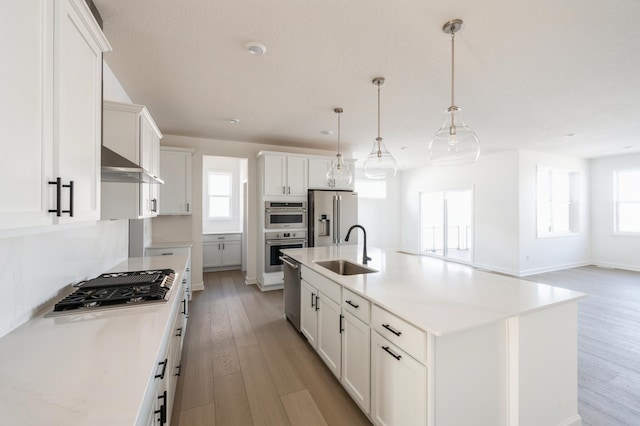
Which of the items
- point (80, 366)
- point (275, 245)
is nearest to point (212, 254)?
point (275, 245)

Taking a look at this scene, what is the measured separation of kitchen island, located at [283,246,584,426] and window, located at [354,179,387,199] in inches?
245

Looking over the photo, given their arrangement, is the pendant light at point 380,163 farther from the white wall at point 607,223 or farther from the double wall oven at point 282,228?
the white wall at point 607,223

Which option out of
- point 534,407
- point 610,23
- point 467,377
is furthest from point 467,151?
point 534,407

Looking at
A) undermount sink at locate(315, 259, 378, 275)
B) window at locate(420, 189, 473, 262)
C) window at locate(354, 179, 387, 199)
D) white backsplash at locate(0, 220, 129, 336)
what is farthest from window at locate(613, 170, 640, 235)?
white backsplash at locate(0, 220, 129, 336)

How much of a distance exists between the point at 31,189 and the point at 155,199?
2.23m

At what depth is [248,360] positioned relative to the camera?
2541 millimetres

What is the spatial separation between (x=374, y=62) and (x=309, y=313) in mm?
2455

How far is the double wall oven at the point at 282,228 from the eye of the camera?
4719 mm

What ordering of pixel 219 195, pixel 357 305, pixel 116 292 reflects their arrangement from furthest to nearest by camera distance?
pixel 219 195 < pixel 357 305 < pixel 116 292

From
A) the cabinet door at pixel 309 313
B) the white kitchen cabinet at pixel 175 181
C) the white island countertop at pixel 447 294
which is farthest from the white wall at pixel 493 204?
the white kitchen cabinet at pixel 175 181

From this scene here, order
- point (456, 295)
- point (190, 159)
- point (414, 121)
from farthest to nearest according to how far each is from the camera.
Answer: point (190, 159), point (414, 121), point (456, 295)

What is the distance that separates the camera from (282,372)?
2.35 metres

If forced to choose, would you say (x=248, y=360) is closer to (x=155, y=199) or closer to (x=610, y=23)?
(x=155, y=199)

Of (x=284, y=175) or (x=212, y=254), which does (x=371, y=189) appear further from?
(x=212, y=254)
